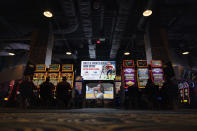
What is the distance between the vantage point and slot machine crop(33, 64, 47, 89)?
7719 millimetres

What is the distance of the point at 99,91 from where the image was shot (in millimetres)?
10711

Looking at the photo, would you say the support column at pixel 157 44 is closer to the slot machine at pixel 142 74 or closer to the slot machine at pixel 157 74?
the slot machine at pixel 157 74

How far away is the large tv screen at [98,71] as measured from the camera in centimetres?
1219

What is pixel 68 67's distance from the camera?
8.03 m

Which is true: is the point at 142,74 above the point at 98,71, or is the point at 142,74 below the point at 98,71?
below

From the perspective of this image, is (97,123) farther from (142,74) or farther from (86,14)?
(86,14)

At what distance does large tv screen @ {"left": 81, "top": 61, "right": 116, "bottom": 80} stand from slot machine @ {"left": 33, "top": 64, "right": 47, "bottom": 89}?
16.1 ft

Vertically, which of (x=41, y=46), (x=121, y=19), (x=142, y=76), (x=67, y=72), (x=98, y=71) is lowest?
(x=142, y=76)

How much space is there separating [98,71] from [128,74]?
5.81 meters

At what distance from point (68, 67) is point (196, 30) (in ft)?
32.2

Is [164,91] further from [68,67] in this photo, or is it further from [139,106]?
[68,67]

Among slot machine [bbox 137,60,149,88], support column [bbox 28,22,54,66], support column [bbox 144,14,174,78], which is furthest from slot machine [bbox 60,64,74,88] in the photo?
support column [bbox 144,14,174,78]

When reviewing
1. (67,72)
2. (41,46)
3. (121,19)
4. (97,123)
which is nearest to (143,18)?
(121,19)

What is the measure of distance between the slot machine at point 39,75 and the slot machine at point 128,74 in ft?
15.5
